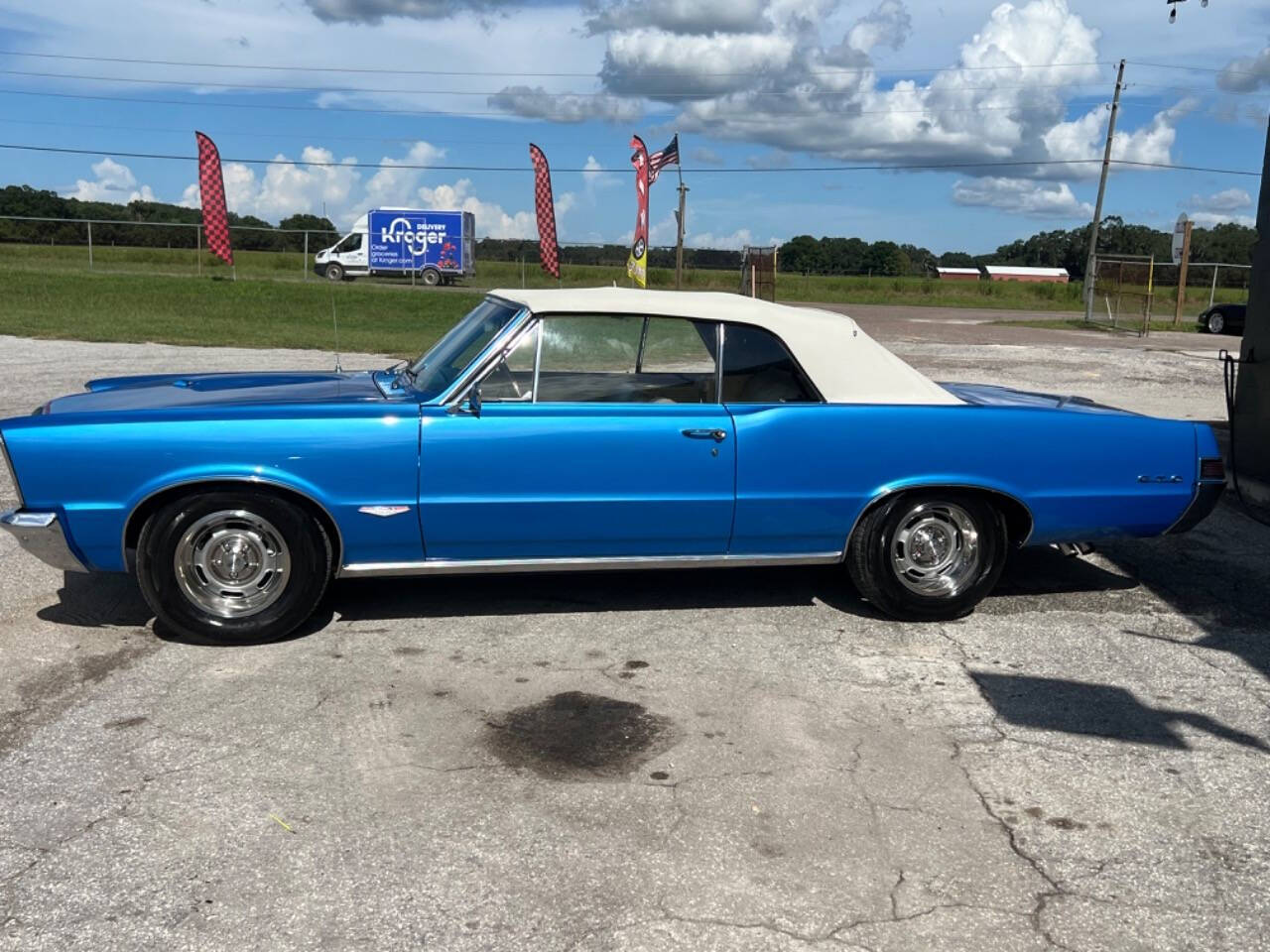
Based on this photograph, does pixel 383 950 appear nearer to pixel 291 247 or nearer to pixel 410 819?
pixel 410 819

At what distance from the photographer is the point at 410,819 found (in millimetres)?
3332

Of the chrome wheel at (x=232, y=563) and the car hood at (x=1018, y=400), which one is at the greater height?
the car hood at (x=1018, y=400)

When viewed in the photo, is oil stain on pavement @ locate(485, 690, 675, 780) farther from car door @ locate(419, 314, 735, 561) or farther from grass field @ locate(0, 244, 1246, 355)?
grass field @ locate(0, 244, 1246, 355)

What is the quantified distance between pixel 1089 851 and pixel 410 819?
6.33 ft

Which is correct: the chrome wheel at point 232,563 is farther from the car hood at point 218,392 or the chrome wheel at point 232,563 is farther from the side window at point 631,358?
the side window at point 631,358

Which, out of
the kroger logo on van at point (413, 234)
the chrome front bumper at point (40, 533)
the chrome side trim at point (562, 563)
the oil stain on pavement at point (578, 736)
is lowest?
the oil stain on pavement at point (578, 736)

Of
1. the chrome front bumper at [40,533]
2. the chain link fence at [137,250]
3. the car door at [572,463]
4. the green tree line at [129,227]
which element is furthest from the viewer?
the green tree line at [129,227]

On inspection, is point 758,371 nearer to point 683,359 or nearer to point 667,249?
point 683,359

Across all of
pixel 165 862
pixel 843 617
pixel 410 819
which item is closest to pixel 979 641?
pixel 843 617

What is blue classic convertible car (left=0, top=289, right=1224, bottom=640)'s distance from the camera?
4496 millimetres

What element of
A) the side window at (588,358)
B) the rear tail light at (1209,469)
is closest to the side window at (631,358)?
the side window at (588,358)

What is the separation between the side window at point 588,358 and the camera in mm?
4879

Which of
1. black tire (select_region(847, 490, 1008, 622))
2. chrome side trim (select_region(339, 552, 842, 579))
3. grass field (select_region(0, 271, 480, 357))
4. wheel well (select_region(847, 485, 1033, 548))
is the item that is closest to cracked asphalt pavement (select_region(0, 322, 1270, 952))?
black tire (select_region(847, 490, 1008, 622))

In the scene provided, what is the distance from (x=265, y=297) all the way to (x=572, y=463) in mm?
25994
